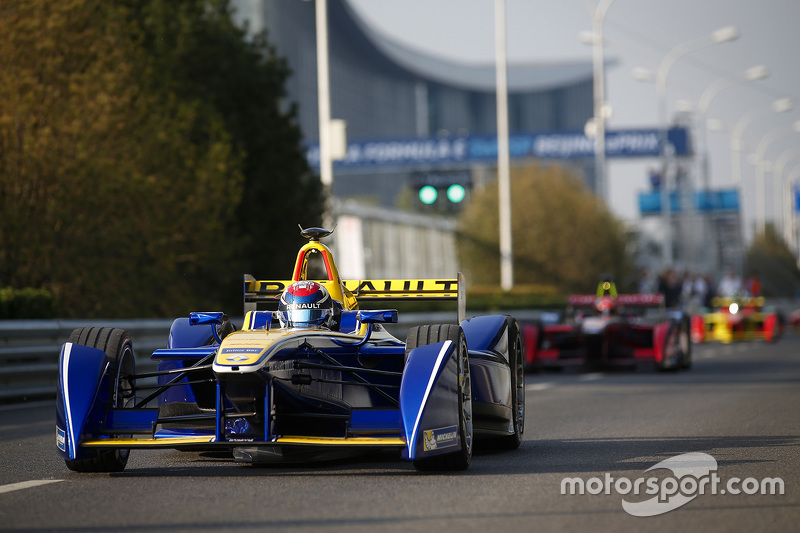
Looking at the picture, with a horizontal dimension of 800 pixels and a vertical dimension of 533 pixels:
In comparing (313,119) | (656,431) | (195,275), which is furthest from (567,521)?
(313,119)

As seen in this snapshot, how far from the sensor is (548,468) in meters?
8.12

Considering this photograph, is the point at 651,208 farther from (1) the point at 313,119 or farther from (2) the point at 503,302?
(2) the point at 503,302

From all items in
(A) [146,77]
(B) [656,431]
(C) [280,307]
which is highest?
(A) [146,77]

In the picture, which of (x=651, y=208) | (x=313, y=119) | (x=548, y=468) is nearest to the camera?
(x=548, y=468)

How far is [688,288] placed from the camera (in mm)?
42625

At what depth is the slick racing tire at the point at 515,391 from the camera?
949 centimetres

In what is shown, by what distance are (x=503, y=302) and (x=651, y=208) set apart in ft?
244

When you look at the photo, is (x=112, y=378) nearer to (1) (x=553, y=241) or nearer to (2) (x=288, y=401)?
(2) (x=288, y=401)

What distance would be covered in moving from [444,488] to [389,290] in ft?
9.35

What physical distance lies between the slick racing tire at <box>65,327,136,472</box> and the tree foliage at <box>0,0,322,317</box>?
10.3 m

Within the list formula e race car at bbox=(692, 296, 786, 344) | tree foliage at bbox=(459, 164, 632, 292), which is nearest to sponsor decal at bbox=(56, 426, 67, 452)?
formula e race car at bbox=(692, 296, 786, 344)

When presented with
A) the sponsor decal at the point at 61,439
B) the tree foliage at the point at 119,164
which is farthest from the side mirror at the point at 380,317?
the tree foliage at the point at 119,164

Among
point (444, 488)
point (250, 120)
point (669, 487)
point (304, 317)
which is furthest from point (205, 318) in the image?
point (250, 120)

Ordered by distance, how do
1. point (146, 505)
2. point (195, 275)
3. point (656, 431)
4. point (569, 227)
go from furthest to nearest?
point (569, 227) < point (195, 275) < point (656, 431) < point (146, 505)
